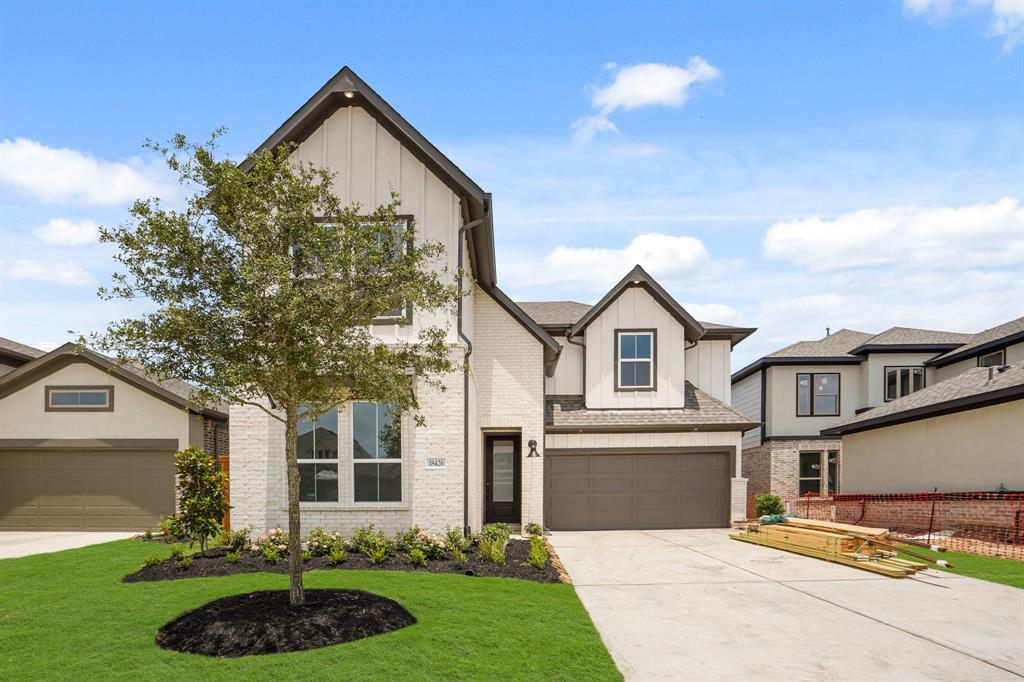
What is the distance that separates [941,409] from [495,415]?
1150 cm

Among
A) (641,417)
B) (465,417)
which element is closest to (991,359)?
(641,417)

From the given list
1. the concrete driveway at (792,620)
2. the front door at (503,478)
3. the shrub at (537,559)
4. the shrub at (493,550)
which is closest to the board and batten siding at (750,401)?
the front door at (503,478)

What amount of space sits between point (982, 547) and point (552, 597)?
10.6 metres

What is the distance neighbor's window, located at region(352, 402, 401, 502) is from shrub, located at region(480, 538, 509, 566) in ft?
6.74

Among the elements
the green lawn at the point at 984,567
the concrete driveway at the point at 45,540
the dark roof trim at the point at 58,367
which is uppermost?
the dark roof trim at the point at 58,367

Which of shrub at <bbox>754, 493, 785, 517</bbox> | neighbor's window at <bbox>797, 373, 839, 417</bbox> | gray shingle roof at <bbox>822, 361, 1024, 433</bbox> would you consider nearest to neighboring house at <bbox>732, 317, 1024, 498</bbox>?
neighbor's window at <bbox>797, 373, 839, 417</bbox>

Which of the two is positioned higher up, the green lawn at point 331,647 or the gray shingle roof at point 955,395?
the gray shingle roof at point 955,395

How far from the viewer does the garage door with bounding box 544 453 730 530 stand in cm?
2036

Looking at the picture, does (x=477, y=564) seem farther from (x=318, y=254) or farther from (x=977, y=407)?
(x=977, y=407)

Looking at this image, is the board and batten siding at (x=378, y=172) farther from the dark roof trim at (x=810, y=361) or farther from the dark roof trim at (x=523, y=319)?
the dark roof trim at (x=810, y=361)

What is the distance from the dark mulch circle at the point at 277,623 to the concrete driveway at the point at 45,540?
8.86 meters

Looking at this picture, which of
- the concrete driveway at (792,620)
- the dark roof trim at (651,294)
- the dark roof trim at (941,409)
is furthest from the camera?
the dark roof trim at (651,294)

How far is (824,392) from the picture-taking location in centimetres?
2802

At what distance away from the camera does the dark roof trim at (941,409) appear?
54.7ft
